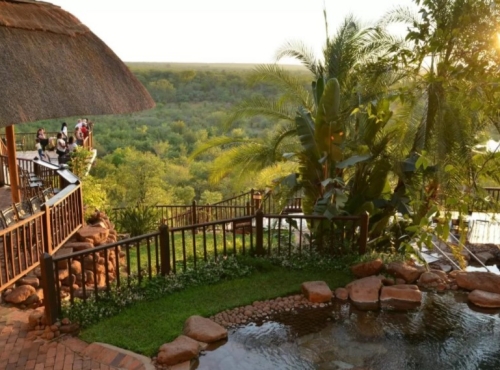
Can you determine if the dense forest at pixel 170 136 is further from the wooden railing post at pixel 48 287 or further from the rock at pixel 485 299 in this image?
the rock at pixel 485 299

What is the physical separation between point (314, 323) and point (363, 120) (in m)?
3.95

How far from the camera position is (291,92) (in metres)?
9.16

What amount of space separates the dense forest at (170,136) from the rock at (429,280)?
13.7 ft

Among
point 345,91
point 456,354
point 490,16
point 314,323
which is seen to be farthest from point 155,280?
point 490,16

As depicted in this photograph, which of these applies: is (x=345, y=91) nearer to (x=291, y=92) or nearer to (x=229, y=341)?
(x=291, y=92)

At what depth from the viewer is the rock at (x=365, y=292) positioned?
6.83 meters

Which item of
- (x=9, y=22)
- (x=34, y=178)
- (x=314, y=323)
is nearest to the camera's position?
(x=9, y=22)

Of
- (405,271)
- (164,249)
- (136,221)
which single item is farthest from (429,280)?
(136,221)

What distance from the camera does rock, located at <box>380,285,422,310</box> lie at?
22.2 feet

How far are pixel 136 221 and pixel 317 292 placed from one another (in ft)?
17.7

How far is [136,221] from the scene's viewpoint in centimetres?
1062

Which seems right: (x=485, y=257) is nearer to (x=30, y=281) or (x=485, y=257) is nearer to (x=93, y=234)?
(x=93, y=234)

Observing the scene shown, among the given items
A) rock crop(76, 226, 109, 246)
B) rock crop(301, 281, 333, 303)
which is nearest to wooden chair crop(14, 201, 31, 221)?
rock crop(76, 226, 109, 246)

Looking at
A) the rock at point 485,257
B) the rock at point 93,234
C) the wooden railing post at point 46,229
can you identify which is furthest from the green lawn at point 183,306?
the rock at point 485,257
